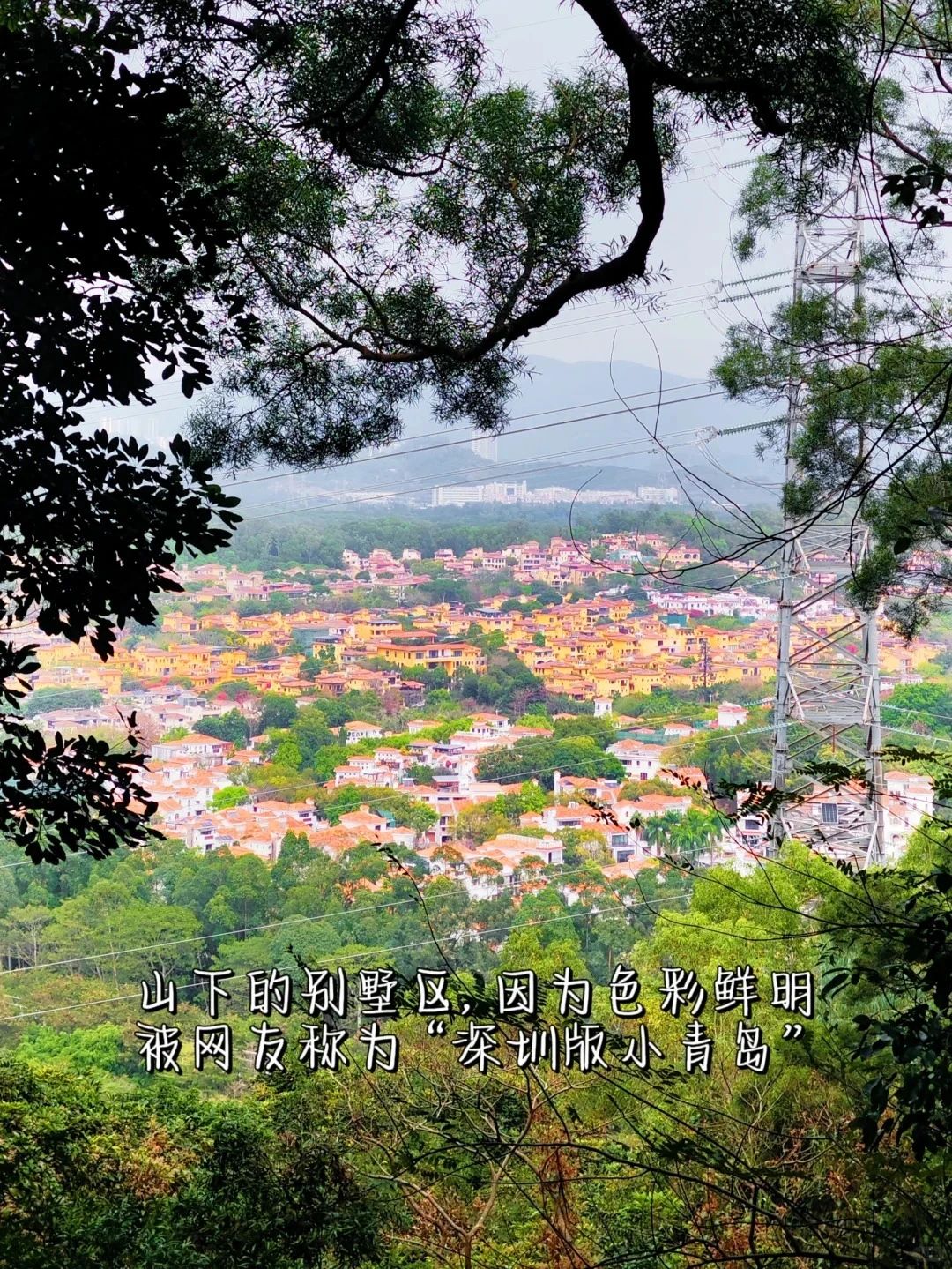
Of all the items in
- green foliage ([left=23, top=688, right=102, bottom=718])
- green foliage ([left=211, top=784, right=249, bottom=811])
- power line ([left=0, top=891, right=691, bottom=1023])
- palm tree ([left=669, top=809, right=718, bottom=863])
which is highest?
green foliage ([left=23, top=688, right=102, bottom=718])

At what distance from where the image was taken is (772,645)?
1127 cm

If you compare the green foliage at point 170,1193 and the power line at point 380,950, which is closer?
the green foliage at point 170,1193

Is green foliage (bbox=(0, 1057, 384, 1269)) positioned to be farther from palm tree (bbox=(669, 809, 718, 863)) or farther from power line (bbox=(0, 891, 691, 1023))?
palm tree (bbox=(669, 809, 718, 863))

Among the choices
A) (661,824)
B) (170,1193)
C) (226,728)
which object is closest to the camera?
(170,1193)

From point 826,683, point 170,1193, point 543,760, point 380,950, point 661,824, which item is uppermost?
point 826,683

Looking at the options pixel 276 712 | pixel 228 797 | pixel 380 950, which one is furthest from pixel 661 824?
pixel 276 712

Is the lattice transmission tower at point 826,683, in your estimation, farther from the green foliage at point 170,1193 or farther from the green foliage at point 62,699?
the green foliage at point 62,699

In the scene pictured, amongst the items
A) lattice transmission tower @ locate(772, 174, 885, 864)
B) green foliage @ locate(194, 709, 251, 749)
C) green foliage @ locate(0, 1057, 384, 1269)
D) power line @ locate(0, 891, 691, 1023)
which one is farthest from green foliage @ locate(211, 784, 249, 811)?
green foliage @ locate(0, 1057, 384, 1269)

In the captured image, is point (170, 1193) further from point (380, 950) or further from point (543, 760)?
point (543, 760)

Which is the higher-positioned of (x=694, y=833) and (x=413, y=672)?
(x=413, y=672)

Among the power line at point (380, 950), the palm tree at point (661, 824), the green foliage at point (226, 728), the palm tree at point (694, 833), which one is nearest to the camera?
the power line at point (380, 950)

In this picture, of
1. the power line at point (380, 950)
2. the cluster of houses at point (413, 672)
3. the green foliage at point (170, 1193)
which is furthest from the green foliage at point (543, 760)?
the green foliage at point (170, 1193)

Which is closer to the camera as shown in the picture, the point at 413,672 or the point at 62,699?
the point at 62,699

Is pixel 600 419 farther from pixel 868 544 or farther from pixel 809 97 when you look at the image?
pixel 809 97
